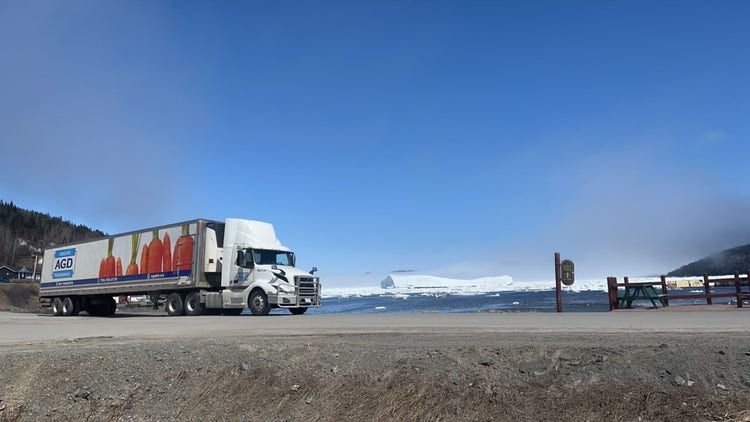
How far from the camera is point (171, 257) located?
29.0 m

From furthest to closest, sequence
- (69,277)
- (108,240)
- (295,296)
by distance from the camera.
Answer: (69,277)
(108,240)
(295,296)

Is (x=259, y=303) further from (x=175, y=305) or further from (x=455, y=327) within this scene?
(x=455, y=327)

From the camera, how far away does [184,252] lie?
93.5 ft

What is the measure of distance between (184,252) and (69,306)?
11845mm

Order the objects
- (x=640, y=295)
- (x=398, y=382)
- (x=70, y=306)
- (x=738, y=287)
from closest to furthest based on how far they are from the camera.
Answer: (x=398, y=382) < (x=738, y=287) < (x=640, y=295) < (x=70, y=306)

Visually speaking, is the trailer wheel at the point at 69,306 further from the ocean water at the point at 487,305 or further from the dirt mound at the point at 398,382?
the dirt mound at the point at 398,382

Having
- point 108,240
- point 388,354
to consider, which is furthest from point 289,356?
point 108,240

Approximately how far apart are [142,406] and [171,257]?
73.2ft

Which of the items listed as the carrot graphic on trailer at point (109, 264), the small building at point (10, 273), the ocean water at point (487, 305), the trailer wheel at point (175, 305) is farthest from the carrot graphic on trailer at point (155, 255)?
the small building at point (10, 273)

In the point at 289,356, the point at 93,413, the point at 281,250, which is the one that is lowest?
the point at 93,413

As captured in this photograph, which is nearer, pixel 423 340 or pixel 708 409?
pixel 708 409

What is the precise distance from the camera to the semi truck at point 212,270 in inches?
1080

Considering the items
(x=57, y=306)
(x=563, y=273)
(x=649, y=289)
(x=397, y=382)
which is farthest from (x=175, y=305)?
(x=397, y=382)

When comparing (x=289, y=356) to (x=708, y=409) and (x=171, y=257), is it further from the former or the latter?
(x=171, y=257)
